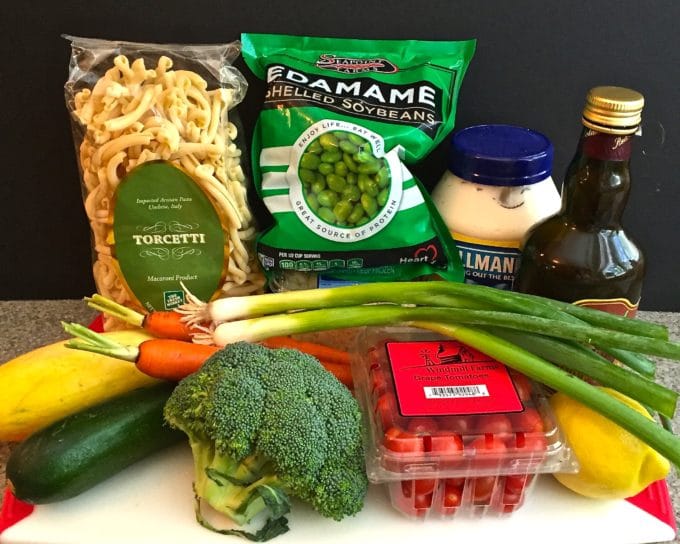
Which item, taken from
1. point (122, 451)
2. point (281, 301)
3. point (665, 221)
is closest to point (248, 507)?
point (122, 451)

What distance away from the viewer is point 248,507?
0.68m

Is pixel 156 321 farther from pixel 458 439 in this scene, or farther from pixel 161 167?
pixel 458 439

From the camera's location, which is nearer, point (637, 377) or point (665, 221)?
point (637, 377)

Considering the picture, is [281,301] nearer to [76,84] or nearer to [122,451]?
[122,451]

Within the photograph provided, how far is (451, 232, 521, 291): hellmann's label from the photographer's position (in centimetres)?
92

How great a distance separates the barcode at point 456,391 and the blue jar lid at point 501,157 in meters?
0.29

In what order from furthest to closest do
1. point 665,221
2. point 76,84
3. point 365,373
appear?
point 665,221 → point 76,84 → point 365,373

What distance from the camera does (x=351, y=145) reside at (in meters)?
0.91

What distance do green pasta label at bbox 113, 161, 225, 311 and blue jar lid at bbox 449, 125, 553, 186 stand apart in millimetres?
324

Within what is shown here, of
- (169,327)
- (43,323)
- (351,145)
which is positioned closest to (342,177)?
(351,145)

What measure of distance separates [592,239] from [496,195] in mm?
146

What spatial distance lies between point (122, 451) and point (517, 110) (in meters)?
0.68

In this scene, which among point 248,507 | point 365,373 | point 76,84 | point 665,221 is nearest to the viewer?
point 248,507

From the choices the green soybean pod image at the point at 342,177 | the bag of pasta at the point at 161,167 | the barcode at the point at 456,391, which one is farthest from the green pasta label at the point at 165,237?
the barcode at the point at 456,391
